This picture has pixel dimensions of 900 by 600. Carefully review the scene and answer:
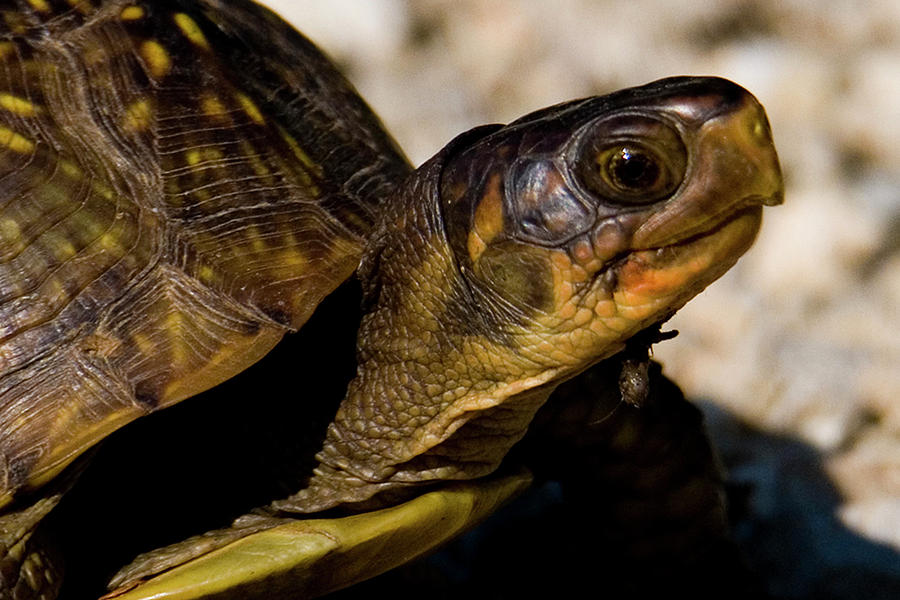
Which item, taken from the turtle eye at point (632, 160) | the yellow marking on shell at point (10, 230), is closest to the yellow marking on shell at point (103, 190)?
the yellow marking on shell at point (10, 230)

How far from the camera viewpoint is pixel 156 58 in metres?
1.72

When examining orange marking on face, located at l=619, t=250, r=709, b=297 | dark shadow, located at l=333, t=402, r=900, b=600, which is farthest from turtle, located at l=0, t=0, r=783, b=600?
dark shadow, located at l=333, t=402, r=900, b=600

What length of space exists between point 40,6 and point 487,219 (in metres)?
0.75

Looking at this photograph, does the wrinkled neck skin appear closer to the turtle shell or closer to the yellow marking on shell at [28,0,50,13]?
the turtle shell

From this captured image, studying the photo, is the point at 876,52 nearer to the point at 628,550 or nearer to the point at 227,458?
the point at 628,550

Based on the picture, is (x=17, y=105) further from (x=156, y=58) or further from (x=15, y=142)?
(x=156, y=58)

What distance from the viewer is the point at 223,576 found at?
60.6 inches

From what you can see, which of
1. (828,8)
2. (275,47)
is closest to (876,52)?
(828,8)

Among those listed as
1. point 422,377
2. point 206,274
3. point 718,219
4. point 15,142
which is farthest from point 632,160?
point 15,142

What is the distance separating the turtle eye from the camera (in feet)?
4.56

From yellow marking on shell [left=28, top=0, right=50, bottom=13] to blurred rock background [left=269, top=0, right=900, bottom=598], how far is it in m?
1.50

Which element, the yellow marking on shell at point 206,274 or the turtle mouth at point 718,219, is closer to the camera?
the turtle mouth at point 718,219

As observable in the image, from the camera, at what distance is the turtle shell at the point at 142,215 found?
149cm

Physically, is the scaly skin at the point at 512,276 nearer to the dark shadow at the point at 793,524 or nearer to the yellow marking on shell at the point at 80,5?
the yellow marking on shell at the point at 80,5
